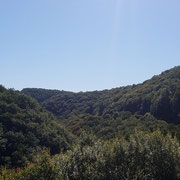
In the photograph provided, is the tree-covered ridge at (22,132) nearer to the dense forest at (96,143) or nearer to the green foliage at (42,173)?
the dense forest at (96,143)

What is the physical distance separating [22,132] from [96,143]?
28.4 meters

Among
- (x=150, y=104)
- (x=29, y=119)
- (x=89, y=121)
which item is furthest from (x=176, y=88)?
(x=29, y=119)

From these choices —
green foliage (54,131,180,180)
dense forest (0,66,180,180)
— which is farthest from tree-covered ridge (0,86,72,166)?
green foliage (54,131,180,180)

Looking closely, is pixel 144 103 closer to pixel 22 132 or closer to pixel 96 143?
pixel 22 132

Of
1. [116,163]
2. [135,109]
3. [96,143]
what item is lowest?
[116,163]

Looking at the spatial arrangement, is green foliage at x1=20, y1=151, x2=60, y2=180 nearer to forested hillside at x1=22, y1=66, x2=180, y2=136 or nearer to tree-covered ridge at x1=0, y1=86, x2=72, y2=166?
tree-covered ridge at x1=0, y1=86, x2=72, y2=166

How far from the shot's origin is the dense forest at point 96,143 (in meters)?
15.1

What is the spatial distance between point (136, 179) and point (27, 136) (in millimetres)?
33209

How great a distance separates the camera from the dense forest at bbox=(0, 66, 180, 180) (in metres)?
15.1

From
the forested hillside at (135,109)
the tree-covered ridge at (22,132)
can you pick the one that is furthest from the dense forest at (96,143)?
the forested hillside at (135,109)

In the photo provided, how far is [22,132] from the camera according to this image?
4253 cm

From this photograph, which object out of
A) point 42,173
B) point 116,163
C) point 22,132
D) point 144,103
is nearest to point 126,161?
point 116,163

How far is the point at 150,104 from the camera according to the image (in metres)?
70.6

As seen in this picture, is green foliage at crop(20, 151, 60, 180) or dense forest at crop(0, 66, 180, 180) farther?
dense forest at crop(0, 66, 180, 180)
